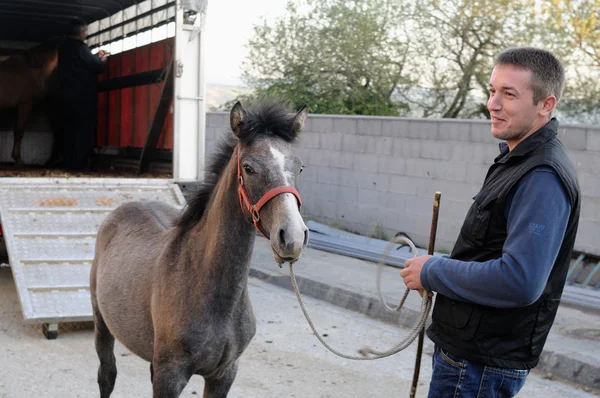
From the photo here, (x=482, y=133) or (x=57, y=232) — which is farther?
(x=482, y=133)

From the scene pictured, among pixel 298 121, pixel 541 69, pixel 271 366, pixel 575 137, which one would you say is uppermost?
pixel 541 69

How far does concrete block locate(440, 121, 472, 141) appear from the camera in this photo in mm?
9945

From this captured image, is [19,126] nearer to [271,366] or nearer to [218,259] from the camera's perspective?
[271,366]

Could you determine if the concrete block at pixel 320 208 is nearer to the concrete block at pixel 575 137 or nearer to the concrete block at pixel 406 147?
the concrete block at pixel 406 147

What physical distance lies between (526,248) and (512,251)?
4cm

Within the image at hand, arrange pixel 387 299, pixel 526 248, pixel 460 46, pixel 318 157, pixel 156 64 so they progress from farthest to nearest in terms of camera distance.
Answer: pixel 460 46 → pixel 318 157 → pixel 156 64 → pixel 387 299 → pixel 526 248

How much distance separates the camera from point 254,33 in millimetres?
16188

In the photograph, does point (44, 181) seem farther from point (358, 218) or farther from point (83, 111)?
point (358, 218)

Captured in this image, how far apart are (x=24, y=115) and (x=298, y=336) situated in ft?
22.7

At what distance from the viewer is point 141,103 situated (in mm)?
10766

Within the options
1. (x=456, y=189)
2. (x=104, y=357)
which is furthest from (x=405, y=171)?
(x=104, y=357)

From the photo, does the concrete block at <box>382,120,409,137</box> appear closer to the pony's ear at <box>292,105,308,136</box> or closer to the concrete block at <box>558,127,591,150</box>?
the concrete block at <box>558,127,591,150</box>

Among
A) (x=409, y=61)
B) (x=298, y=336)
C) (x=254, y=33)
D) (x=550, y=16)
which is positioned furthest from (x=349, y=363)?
(x=254, y=33)

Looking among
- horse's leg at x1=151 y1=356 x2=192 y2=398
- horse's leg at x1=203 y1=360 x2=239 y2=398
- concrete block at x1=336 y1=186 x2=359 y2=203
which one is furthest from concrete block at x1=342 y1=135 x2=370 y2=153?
horse's leg at x1=151 y1=356 x2=192 y2=398
